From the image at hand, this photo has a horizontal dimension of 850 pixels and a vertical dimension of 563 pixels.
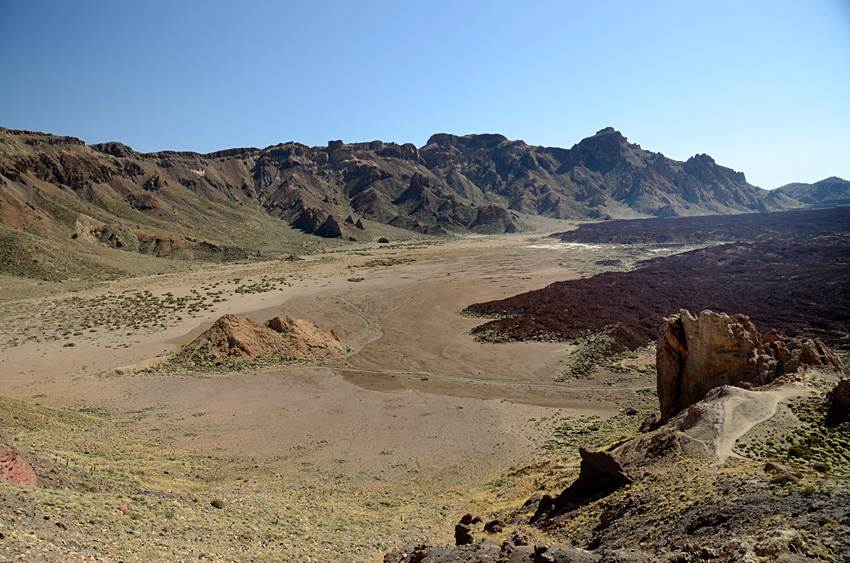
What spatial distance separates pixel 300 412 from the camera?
2323 centimetres

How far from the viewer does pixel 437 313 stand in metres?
48.1

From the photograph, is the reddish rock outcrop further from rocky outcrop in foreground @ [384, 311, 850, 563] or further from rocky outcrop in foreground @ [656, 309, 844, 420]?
rocky outcrop in foreground @ [656, 309, 844, 420]

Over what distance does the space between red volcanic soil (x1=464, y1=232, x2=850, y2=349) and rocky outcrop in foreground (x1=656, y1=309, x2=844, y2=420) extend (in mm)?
14902

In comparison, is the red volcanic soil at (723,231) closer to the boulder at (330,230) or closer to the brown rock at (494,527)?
the boulder at (330,230)

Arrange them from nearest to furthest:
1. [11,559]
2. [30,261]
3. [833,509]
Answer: [11,559]
[833,509]
[30,261]

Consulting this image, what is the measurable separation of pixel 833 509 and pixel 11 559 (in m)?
12.9

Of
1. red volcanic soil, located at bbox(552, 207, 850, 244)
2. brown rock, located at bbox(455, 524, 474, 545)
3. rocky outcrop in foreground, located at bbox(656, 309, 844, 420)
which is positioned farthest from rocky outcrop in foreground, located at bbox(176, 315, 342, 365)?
red volcanic soil, located at bbox(552, 207, 850, 244)

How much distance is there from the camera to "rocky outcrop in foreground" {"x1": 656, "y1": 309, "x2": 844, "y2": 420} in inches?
659

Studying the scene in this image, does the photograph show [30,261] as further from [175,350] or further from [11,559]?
[11,559]

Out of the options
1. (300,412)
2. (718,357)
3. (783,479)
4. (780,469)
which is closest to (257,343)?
(300,412)

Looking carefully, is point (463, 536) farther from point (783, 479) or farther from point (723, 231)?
point (723, 231)

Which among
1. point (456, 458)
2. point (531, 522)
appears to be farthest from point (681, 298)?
point (531, 522)

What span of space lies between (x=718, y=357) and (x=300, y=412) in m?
18.2

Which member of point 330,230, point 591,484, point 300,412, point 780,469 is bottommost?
point 300,412
